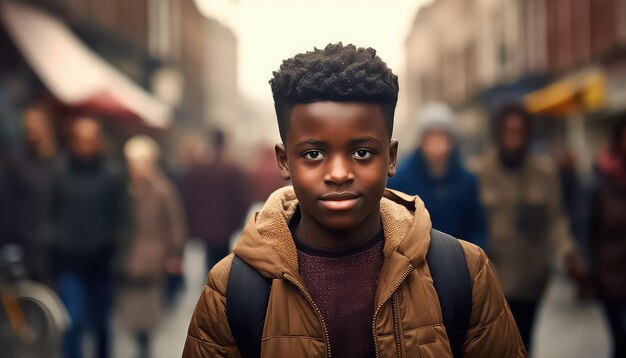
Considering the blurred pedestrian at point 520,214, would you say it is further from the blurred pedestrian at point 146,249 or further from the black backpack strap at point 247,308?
the black backpack strap at point 247,308

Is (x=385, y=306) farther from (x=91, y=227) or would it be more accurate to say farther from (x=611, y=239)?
(x=91, y=227)

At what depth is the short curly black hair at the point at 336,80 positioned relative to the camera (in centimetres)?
231

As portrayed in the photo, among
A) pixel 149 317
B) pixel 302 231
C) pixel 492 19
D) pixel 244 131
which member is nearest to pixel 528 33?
pixel 492 19

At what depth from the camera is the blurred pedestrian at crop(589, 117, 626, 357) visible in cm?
591

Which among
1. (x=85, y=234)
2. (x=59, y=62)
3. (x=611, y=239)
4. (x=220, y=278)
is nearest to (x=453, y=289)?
(x=220, y=278)

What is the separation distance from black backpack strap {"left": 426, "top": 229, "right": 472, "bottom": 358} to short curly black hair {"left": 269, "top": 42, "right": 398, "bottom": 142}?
0.39 meters

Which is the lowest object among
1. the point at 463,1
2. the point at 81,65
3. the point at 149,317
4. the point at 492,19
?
the point at 149,317

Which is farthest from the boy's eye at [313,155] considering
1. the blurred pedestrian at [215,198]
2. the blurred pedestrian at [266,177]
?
the blurred pedestrian at [266,177]

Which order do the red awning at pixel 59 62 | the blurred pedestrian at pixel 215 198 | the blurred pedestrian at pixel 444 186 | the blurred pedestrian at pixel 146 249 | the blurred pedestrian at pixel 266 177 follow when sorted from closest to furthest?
the blurred pedestrian at pixel 444 186, the blurred pedestrian at pixel 146 249, the blurred pedestrian at pixel 215 198, the blurred pedestrian at pixel 266 177, the red awning at pixel 59 62

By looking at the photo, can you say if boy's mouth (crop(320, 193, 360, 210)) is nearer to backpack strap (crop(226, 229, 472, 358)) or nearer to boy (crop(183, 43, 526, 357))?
boy (crop(183, 43, 526, 357))

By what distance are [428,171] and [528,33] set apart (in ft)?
82.6

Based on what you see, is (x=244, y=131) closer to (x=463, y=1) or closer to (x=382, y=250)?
(x=463, y=1)

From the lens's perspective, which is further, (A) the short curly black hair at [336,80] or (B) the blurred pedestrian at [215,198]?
(B) the blurred pedestrian at [215,198]

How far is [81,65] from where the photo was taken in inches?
712
